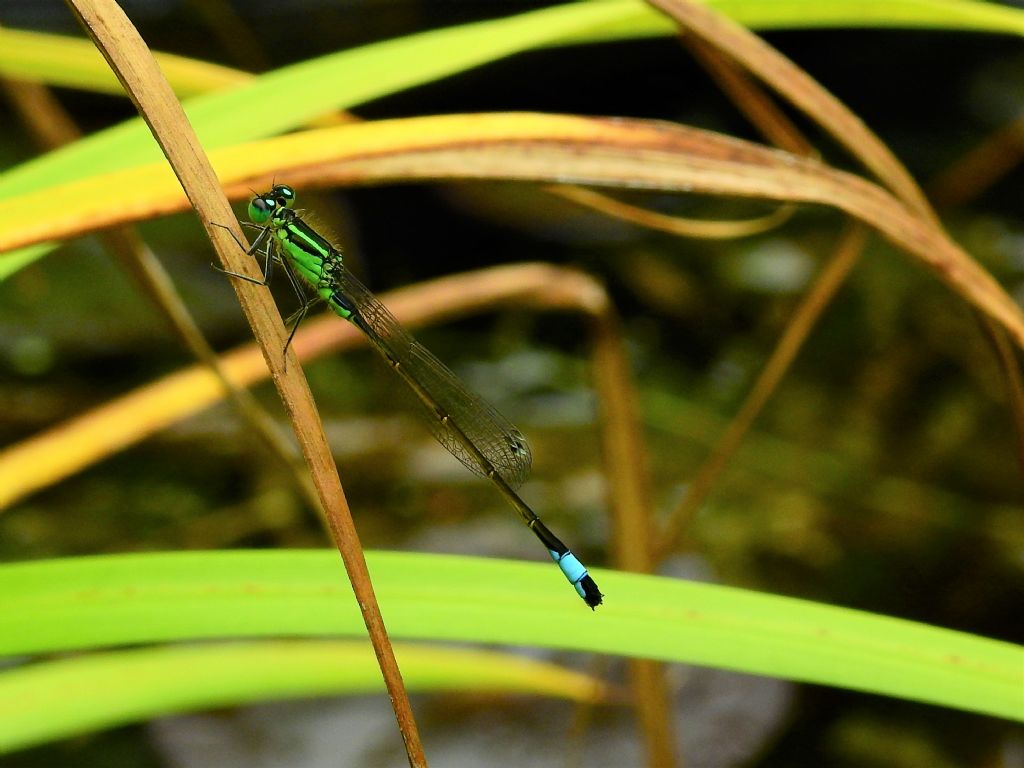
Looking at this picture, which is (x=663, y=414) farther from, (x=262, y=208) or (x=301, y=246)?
(x=262, y=208)

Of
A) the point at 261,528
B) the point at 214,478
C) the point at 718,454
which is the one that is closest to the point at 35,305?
the point at 214,478

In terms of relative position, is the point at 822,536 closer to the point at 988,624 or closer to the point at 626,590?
the point at 988,624

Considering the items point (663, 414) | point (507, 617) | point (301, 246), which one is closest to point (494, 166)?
point (507, 617)

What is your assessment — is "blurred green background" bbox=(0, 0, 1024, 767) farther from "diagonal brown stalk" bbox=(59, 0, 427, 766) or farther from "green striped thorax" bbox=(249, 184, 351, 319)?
"diagonal brown stalk" bbox=(59, 0, 427, 766)

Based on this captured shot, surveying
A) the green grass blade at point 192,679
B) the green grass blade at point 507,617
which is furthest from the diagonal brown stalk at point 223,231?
the green grass blade at point 192,679

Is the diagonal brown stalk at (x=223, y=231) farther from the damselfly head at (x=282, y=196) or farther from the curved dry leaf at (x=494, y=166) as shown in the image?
the damselfly head at (x=282, y=196)
